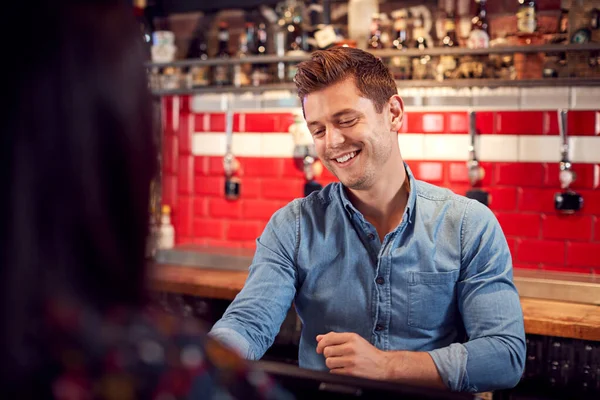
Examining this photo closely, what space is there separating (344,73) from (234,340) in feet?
2.39

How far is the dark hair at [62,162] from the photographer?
1.66 feet

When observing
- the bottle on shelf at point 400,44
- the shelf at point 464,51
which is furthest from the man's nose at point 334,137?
the bottle on shelf at point 400,44

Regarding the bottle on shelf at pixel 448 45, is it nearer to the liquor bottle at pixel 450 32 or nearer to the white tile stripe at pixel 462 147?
the liquor bottle at pixel 450 32

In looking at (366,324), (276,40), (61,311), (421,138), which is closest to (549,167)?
(421,138)

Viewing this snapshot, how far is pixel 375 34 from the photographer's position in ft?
10.9

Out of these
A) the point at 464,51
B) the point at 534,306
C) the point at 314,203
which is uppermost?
the point at 464,51

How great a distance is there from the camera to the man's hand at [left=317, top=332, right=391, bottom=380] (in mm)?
Answer: 1306

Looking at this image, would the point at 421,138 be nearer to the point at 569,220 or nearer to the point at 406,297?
the point at 569,220

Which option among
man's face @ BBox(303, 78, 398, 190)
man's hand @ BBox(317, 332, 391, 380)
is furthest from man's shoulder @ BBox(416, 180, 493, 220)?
man's hand @ BBox(317, 332, 391, 380)

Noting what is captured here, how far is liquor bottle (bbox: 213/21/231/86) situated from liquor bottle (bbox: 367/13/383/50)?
86cm

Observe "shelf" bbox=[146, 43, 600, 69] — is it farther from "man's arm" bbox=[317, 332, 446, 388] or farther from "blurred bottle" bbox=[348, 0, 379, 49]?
"man's arm" bbox=[317, 332, 446, 388]

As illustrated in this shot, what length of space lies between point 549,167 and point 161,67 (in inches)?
89.7

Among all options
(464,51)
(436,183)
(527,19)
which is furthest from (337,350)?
(527,19)

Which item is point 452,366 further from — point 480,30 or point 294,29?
point 294,29
